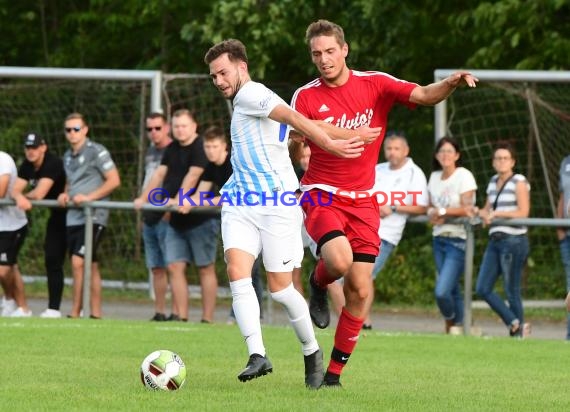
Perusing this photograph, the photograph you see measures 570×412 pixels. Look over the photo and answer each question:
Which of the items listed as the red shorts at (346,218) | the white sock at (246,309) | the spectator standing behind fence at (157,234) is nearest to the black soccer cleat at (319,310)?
the red shorts at (346,218)

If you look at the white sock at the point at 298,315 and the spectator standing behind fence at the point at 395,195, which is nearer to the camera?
the white sock at the point at 298,315

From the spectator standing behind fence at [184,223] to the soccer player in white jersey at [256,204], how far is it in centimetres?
550

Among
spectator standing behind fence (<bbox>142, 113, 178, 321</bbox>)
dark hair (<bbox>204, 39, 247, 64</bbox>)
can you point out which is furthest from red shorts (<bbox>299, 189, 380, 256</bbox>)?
spectator standing behind fence (<bbox>142, 113, 178, 321</bbox>)

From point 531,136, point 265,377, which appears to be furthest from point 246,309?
point 531,136

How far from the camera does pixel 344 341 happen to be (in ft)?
28.8

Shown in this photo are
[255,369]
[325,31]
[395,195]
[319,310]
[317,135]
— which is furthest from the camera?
[395,195]

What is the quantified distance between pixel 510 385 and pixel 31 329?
5097 mm

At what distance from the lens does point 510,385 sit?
9094mm

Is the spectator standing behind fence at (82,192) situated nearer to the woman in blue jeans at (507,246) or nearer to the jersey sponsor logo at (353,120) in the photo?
the woman in blue jeans at (507,246)

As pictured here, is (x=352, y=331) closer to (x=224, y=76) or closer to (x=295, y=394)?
(x=295, y=394)

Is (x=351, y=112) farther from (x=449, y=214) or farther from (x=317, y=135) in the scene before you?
(x=449, y=214)

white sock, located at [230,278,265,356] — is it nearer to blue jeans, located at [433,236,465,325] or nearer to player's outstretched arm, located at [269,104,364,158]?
player's outstretched arm, located at [269,104,364,158]

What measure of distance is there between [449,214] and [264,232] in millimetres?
5319

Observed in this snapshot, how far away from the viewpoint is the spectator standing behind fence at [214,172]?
1409 centimetres
